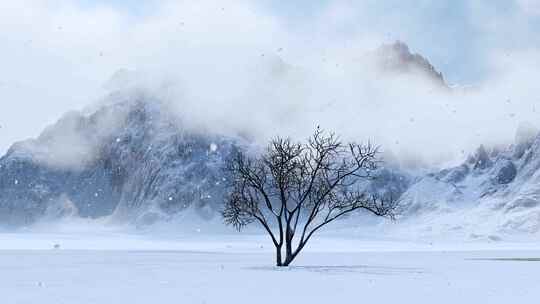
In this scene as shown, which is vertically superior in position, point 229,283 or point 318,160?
point 318,160

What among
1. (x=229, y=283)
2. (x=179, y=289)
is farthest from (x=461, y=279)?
(x=179, y=289)

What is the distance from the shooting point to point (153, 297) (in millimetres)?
23328

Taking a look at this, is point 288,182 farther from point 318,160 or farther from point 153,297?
point 153,297

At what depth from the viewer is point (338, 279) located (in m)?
33.5

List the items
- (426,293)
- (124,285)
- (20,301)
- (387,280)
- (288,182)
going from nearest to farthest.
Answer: (20,301) → (426,293) → (124,285) → (387,280) → (288,182)

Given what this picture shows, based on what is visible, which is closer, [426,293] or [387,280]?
[426,293]

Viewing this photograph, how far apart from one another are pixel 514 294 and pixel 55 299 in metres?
16.1

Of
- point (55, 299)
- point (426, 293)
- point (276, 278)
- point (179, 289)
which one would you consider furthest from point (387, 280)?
point (55, 299)

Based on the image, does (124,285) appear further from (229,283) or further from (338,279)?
(338,279)

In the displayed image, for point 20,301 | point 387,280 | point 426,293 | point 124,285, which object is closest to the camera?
point 20,301

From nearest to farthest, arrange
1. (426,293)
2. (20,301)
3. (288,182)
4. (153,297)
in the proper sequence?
(20,301), (153,297), (426,293), (288,182)

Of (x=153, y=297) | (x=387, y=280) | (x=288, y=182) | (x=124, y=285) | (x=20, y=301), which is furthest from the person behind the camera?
(x=288, y=182)

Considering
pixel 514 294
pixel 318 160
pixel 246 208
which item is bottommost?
pixel 514 294

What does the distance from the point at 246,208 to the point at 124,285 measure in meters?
19.0
